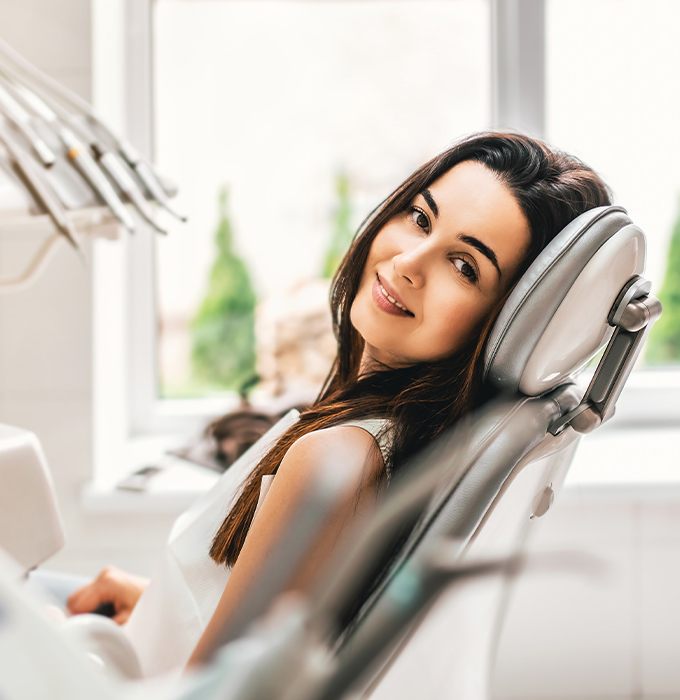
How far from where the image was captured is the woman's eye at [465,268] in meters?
0.81

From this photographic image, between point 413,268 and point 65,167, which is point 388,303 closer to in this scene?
point 413,268

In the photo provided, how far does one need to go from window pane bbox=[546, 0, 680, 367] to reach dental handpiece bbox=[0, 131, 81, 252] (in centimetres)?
151

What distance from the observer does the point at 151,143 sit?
2.07 meters

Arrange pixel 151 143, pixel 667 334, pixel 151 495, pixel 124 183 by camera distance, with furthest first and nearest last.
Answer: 1. pixel 667 334
2. pixel 151 143
3. pixel 151 495
4. pixel 124 183

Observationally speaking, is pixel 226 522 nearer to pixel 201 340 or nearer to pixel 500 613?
pixel 500 613

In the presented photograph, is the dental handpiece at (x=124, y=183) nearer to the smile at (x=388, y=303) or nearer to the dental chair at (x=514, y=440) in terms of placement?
the smile at (x=388, y=303)

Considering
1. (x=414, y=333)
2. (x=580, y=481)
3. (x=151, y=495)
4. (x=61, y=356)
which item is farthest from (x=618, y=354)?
(x=61, y=356)

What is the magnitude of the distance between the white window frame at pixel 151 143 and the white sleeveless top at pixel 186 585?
114cm

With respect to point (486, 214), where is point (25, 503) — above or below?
below

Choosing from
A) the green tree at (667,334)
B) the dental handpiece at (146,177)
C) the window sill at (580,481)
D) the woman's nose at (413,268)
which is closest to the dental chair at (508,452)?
the woman's nose at (413,268)

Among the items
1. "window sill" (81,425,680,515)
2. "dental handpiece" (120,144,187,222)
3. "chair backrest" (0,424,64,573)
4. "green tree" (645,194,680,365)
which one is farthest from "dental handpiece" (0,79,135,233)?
"green tree" (645,194,680,365)

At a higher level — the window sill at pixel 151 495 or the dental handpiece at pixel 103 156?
the dental handpiece at pixel 103 156

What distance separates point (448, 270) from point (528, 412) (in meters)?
0.20

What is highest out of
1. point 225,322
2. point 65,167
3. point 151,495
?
point 65,167
